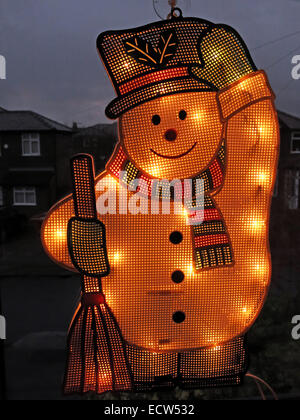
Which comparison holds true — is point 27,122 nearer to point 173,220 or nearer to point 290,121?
point 173,220

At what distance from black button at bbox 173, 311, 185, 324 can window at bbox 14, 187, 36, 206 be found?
1063 mm

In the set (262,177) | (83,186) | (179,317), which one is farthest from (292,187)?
(83,186)

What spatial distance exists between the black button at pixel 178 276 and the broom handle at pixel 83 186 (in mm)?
522

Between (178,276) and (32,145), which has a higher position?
(32,145)

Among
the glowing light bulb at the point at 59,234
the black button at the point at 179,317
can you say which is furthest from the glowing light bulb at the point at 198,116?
the black button at the point at 179,317

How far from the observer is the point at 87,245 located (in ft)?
5.85

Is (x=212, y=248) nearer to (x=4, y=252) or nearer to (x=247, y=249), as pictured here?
(x=247, y=249)

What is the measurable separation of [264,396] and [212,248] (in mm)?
1107

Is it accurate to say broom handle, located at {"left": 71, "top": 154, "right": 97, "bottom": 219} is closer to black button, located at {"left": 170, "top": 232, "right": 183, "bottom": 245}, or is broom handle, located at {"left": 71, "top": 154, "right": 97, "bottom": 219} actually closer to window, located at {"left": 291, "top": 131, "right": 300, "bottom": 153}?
black button, located at {"left": 170, "top": 232, "right": 183, "bottom": 245}

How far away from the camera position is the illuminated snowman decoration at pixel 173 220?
5.86 feet

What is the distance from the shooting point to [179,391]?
2232mm

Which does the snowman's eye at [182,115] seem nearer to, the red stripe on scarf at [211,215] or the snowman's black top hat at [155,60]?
the snowman's black top hat at [155,60]

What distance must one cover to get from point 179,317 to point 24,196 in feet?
3.84
